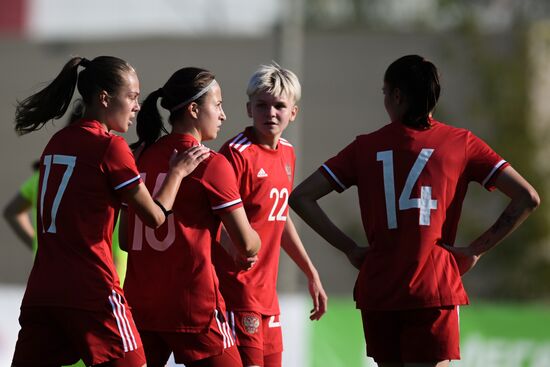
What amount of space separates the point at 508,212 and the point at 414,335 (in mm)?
736

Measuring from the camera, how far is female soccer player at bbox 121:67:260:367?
17.3 ft

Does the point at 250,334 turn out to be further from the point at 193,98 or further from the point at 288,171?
the point at 193,98

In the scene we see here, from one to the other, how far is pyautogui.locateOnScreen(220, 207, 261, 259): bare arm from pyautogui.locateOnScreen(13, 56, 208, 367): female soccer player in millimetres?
353

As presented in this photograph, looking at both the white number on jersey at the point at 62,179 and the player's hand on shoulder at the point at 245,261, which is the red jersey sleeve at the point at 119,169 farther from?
the player's hand on shoulder at the point at 245,261

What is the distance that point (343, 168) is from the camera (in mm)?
5512

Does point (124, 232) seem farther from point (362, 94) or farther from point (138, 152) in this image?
point (362, 94)

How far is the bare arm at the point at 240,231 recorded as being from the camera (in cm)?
525

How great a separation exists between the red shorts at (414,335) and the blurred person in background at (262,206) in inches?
32.8

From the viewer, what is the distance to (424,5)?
102 ft

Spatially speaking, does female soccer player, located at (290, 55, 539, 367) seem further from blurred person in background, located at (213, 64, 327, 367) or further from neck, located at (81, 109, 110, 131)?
neck, located at (81, 109, 110, 131)

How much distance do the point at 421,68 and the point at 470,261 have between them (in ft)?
3.11

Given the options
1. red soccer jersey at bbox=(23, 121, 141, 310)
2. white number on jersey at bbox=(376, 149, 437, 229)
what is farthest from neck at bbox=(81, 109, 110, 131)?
white number on jersey at bbox=(376, 149, 437, 229)

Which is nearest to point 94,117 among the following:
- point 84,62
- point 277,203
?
point 84,62

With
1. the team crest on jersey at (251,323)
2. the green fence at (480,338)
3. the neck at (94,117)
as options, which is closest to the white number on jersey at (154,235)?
the neck at (94,117)
